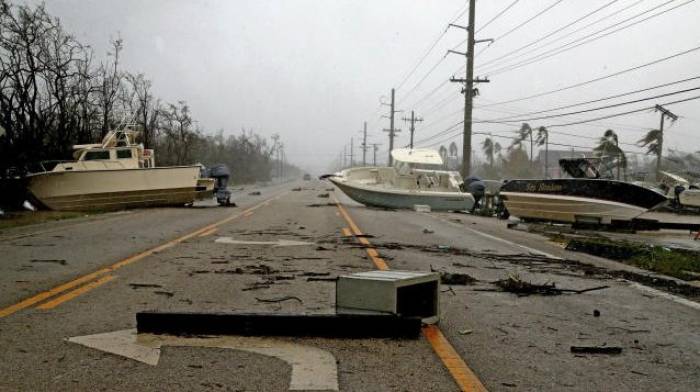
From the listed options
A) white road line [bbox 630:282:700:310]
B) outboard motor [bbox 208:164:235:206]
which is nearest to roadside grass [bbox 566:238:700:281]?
white road line [bbox 630:282:700:310]

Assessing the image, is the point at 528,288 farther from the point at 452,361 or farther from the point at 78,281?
the point at 78,281

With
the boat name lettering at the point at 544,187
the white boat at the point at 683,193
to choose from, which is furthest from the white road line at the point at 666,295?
the white boat at the point at 683,193

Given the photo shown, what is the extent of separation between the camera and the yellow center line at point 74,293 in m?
6.62

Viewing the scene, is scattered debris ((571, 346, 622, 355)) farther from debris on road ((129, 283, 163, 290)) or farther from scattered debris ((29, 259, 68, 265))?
scattered debris ((29, 259, 68, 265))

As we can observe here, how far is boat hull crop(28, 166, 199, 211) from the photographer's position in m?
24.6

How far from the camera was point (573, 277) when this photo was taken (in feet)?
31.3

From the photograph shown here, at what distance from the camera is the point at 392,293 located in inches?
209

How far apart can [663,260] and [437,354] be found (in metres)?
8.08

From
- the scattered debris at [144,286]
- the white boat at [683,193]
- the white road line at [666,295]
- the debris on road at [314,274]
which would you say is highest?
the white boat at [683,193]

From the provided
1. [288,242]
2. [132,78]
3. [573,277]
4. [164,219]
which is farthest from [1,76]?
[573,277]

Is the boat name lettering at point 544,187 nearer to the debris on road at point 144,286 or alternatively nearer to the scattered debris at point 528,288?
the scattered debris at point 528,288

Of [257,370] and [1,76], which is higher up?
[1,76]

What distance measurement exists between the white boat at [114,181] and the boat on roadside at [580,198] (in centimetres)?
1380

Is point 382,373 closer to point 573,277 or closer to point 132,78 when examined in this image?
point 573,277
